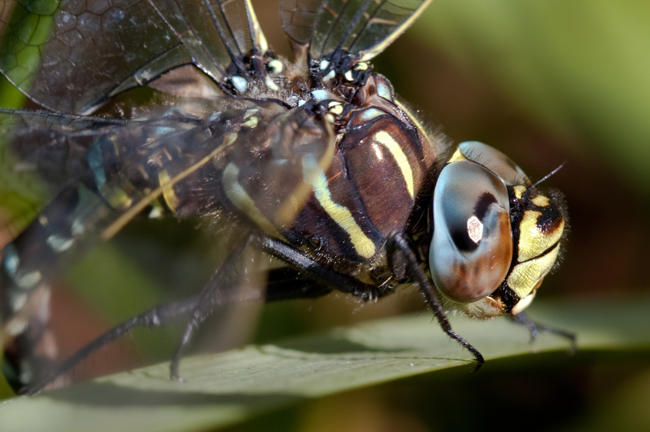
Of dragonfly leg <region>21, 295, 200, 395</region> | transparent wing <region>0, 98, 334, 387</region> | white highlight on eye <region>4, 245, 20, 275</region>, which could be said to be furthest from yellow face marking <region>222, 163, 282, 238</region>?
white highlight on eye <region>4, 245, 20, 275</region>

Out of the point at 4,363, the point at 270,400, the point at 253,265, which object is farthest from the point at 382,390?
the point at 4,363

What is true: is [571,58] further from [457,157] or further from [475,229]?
[475,229]

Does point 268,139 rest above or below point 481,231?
above

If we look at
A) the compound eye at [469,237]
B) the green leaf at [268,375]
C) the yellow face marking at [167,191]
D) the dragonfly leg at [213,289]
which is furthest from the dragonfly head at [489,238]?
the yellow face marking at [167,191]

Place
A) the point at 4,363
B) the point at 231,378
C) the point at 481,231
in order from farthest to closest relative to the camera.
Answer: the point at 4,363 < the point at 481,231 < the point at 231,378

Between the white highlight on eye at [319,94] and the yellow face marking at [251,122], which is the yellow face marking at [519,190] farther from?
the yellow face marking at [251,122]

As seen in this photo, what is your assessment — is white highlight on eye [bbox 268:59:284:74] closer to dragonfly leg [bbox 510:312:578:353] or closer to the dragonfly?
the dragonfly

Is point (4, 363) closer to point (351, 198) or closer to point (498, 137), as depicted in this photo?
point (351, 198)
